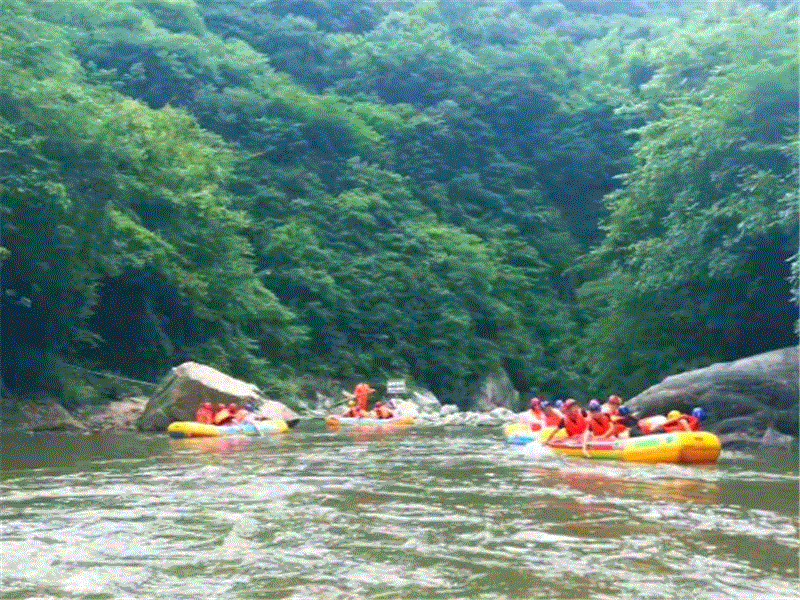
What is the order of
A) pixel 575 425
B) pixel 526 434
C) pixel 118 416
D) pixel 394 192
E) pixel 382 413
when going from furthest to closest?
pixel 394 192 → pixel 382 413 → pixel 118 416 → pixel 526 434 → pixel 575 425

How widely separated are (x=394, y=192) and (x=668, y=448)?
2536 cm

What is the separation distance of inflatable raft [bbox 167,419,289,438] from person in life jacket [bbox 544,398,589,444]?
6.50 m

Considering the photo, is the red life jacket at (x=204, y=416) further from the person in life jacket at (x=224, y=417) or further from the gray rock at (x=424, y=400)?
the gray rock at (x=424, y=400)

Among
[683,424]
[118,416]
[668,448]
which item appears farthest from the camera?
[118,416]

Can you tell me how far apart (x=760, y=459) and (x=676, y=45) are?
1661cm

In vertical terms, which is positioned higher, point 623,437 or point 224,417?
point 224,417

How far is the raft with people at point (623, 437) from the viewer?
14.1m

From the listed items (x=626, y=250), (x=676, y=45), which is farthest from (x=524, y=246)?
(x=626, y=250)

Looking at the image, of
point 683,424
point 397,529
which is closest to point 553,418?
point 683,424

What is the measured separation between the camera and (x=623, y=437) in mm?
15328

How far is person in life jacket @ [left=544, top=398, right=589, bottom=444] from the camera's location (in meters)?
16.1

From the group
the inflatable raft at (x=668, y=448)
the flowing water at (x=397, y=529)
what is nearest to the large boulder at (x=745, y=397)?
the flowing water at (x=397, y=529)

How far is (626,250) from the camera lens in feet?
84.3

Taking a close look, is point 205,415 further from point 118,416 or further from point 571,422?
point 571,422
